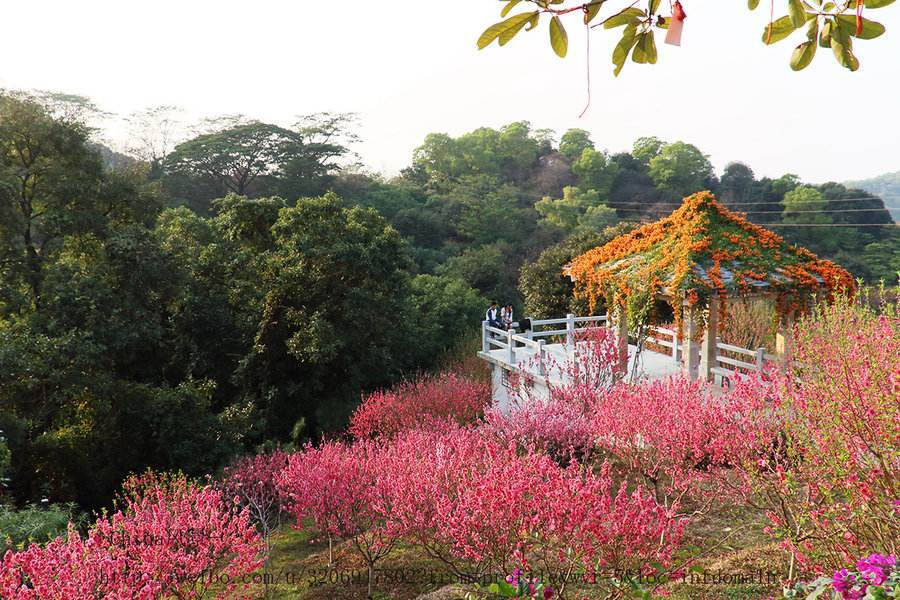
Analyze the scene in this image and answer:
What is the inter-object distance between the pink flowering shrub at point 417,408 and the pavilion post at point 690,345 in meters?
3.60

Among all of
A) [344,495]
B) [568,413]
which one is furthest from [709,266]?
[344,495]

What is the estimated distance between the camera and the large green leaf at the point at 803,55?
172cm

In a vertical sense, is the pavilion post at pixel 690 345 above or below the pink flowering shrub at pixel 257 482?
above

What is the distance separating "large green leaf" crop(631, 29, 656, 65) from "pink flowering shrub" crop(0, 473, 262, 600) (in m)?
4.54

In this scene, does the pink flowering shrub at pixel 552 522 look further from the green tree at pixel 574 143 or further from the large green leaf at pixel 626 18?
the green tree at pixel 574 143

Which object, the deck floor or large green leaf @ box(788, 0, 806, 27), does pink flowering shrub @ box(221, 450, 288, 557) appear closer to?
the deck floor

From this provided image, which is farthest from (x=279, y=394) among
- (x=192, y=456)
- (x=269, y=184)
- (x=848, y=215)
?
(x=848, y=215)

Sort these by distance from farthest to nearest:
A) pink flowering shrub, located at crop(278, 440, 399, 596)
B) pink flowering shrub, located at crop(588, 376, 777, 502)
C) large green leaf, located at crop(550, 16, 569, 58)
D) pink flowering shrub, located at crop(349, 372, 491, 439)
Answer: pink flowering shrub, located at crop(349, 372, 491, 439) → pink flowering shrub, located at crop(278, 440, 399, 596) → pink flowering shrub, located at crop(588, 376, 777, 502) → large green leaf, located at crop(550, 16, 569, 58)

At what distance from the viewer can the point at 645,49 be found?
5.43ft

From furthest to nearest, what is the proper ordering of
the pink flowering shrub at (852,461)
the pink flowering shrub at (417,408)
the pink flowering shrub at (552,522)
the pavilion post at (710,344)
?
the pink flowering shrub at (417,408) < the pavilion post at (710,344) < the pink flowering shrub at (552,522) < the pink flowering shrub at (852,461)

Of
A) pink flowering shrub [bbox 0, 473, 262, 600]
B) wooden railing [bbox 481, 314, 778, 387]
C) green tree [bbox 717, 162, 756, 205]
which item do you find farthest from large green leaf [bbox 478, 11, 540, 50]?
green tree [bbox 717, 162, 756, 205]

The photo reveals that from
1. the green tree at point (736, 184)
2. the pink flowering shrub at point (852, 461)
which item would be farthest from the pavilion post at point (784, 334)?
the green tree at point (736, 184)

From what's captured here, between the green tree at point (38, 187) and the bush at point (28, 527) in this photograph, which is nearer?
the bush at point (28, 527)

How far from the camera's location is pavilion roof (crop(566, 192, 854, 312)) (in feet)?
32.3
